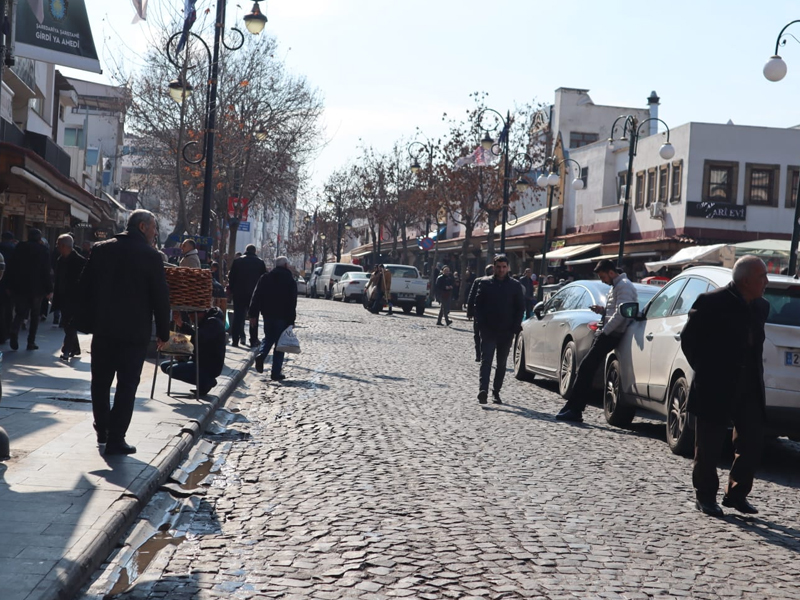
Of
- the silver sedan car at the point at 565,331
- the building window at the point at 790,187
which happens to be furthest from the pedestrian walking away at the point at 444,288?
the silver sedan car at the point at 565,331

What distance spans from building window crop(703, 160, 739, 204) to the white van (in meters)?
20.8

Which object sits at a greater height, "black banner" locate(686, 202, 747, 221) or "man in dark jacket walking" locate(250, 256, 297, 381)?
"black banner" locate(686, 202, 747, 221)

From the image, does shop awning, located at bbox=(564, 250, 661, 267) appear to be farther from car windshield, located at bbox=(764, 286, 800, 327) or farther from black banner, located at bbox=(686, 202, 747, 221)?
car windshield, located at bbox=(764, 286, 800, 327)

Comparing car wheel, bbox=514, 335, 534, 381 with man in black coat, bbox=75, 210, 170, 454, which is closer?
man in black coat, bbox=75, 210, 170, 454

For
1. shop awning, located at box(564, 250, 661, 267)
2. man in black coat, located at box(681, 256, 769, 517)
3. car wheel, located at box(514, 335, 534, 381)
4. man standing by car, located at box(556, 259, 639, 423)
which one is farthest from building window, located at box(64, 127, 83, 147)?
man in black coat, located at box(681, 256, 769, 517)

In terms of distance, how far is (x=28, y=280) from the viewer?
53.6ft

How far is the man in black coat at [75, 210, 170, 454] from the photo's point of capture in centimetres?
784

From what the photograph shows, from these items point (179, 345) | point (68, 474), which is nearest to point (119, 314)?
point (68, 474)

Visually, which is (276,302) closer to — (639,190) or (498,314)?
(498,314)

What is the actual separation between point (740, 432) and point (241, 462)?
12.3 ft

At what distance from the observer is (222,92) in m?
34.7

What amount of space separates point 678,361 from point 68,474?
214 inches

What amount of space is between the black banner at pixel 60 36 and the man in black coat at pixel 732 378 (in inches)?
607

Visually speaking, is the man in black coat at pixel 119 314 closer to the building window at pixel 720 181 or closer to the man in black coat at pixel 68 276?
the man in black coat at pixel 68 276
